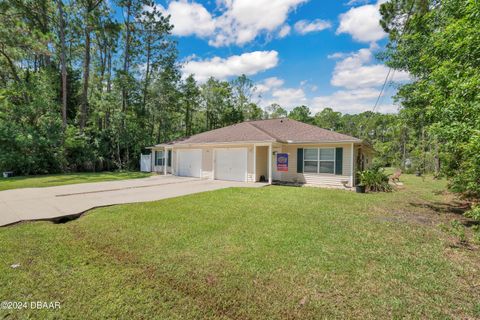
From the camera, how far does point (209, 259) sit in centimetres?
345

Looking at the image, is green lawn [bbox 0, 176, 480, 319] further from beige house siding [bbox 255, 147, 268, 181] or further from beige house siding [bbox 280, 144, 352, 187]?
beige house siding [bbox 255, 147, 268, 181]

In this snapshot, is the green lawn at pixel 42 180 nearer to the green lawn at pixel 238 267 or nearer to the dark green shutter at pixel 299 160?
the green lawn at pixel 238 267

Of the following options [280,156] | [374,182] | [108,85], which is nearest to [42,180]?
[108,85]

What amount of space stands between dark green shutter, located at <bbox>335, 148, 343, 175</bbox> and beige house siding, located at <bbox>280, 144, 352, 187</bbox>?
0.15 metres

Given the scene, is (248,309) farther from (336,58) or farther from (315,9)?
(336,58)

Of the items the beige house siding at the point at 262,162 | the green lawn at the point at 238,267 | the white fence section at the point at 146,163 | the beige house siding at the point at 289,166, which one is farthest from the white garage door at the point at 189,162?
the green lawn at the point at 238,267

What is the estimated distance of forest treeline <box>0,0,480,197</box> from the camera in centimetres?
827

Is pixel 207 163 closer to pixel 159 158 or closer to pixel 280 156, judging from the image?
pixel 280 156

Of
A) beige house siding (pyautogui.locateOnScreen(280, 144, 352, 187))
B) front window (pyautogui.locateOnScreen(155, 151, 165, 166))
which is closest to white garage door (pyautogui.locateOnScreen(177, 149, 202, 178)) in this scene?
front window (pyautogui.locateOnScreen(155, 151, 165, 166))

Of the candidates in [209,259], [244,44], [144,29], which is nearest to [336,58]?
[244,44]

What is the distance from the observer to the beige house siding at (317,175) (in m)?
11.0

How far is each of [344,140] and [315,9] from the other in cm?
694

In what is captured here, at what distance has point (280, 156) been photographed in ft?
40.9

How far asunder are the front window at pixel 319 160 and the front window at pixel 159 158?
12260 millimetres
